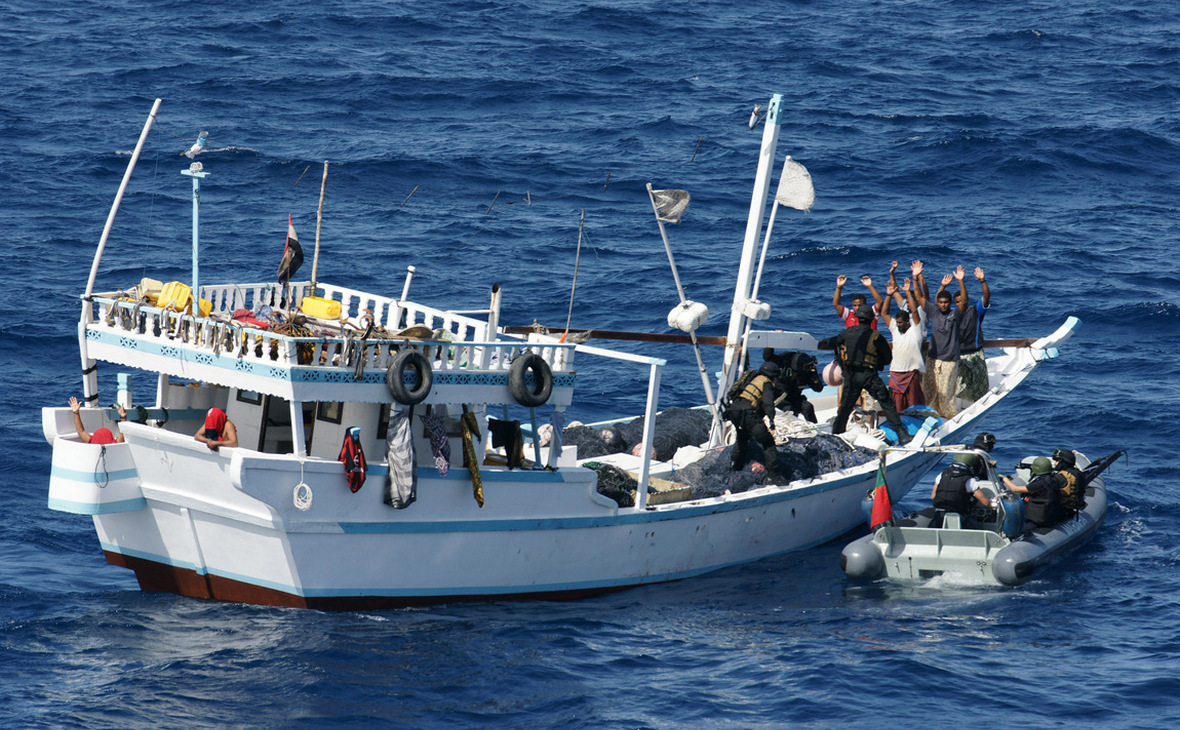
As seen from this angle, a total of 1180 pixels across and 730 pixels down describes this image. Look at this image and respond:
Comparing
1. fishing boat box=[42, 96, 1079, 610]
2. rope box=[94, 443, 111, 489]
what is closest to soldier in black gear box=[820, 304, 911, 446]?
fishing boat box=[42, 96, 1079, 610]

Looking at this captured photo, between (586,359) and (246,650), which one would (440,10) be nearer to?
(586,359)

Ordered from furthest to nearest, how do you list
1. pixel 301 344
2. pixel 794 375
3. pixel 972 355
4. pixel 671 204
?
pixel 972 355 → pixel 794 375 → pixel 671 204 → pixel 301 344

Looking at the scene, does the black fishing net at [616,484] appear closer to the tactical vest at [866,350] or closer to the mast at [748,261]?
the mast at [748,261]

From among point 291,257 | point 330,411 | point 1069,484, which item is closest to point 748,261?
point 1069,484

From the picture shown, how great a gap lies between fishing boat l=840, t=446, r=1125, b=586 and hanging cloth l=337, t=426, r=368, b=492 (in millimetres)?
6957

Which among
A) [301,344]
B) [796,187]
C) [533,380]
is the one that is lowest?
[533,380]

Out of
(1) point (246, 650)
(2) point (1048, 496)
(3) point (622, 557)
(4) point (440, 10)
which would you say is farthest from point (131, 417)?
(4) point (440, 10)

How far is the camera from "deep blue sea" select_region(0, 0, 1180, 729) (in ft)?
51.5

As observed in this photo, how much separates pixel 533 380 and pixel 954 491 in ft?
20.8

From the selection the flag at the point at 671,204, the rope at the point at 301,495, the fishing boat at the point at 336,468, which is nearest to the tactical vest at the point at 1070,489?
the fishing boat at the point at 336,468

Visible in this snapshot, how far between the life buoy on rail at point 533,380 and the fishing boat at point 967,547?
16.4 ft

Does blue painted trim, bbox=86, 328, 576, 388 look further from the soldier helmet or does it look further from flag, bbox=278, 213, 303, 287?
the soldier helmet

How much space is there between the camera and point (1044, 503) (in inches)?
788

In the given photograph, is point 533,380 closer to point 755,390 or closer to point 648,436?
point 648,436
